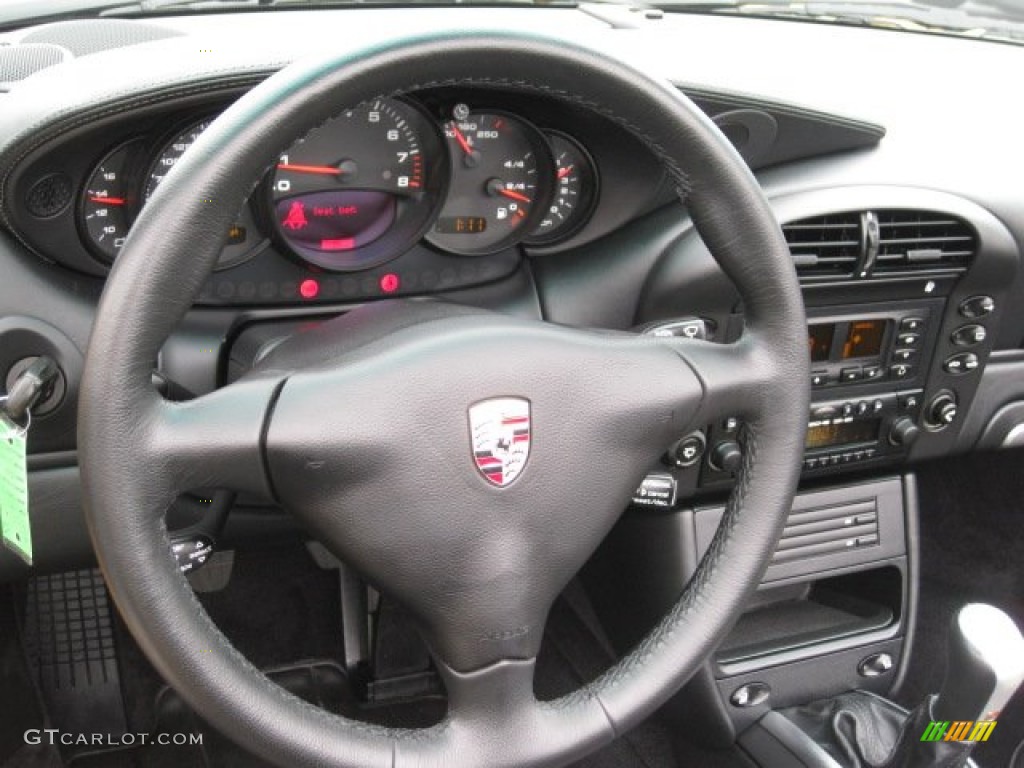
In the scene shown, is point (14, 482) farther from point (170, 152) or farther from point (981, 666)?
point (981, 666)

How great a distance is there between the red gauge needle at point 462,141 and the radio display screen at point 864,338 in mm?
685

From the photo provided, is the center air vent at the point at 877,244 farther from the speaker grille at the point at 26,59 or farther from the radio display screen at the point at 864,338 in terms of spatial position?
the speaker grille at the point at 26,59

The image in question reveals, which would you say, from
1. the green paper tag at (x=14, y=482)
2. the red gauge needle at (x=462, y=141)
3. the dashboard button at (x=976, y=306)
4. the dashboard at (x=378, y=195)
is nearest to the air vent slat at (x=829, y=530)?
the dashboard button at (x=976, y=306)

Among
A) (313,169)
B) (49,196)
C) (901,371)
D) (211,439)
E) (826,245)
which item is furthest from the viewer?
(901,371)

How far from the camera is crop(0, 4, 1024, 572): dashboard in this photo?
147 cm

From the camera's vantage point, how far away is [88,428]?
1.04m

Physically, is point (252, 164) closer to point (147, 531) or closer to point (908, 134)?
point (147, 531)

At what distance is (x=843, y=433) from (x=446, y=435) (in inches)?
43.5

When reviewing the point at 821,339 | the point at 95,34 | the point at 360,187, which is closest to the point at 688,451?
the point at 821,339

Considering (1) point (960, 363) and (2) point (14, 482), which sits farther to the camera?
(1) point (960, 363)

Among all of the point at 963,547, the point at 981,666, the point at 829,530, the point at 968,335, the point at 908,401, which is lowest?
the point at 963,547

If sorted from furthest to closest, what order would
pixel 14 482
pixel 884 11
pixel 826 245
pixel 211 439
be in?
pixel 884 11, pixel 826 245, pixel 14 482, pixel 211 439

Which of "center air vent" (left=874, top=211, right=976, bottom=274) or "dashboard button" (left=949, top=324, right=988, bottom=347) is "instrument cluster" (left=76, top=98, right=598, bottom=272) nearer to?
"center air vent" (left=874, top=211, right=976, bottom=274)

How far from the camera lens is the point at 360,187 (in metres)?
1.66
